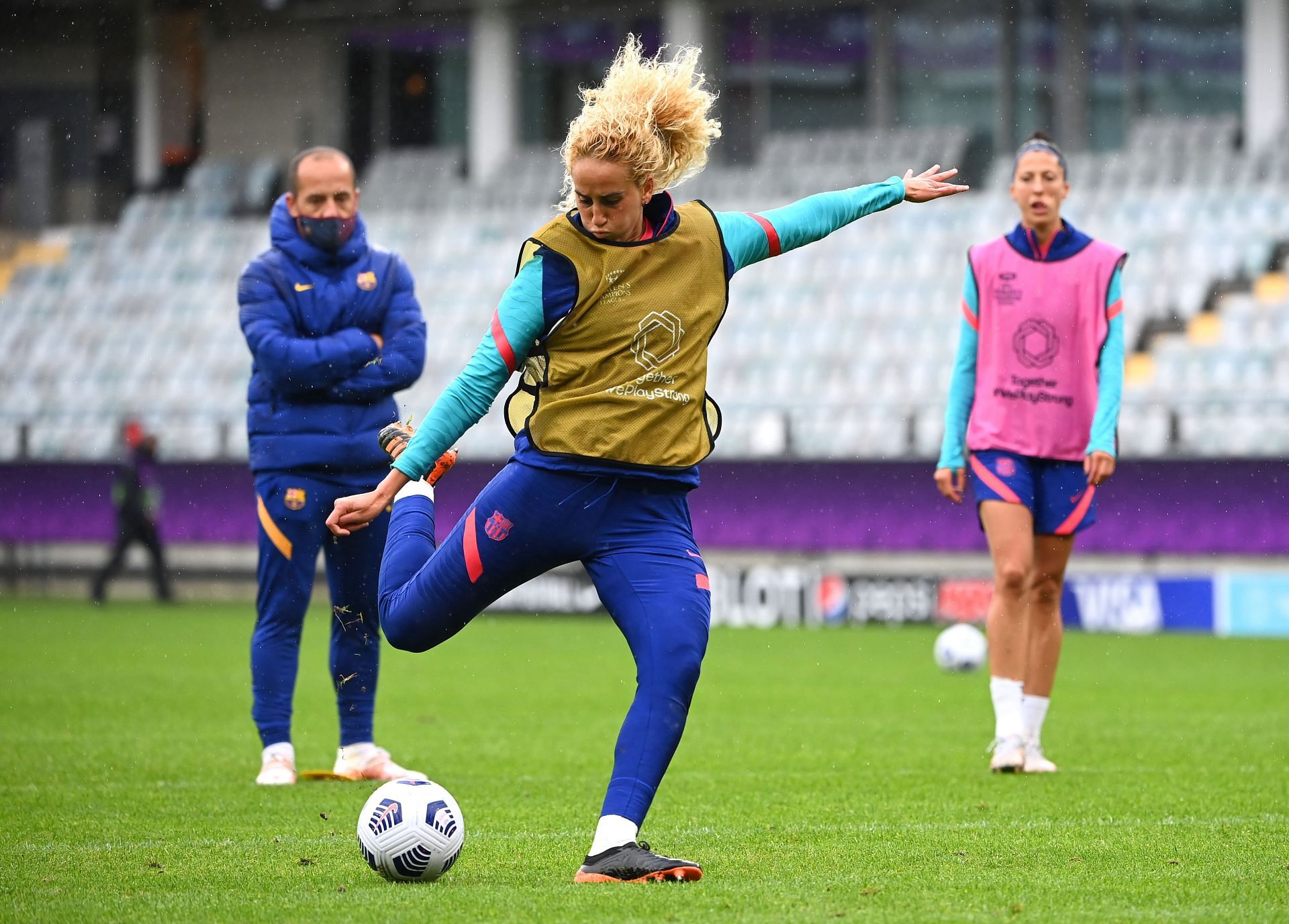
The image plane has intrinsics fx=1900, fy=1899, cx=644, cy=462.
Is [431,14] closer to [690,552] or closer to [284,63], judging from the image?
[284,63]

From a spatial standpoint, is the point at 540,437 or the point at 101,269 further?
the point at 101,269

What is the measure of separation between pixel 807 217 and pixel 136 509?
17.1 metres

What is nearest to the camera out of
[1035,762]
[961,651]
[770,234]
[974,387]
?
[770,234]

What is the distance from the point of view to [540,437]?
5.03 m

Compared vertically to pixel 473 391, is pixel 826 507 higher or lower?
lower

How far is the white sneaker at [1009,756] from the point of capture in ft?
24.6

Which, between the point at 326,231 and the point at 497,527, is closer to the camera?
the point at 497,527

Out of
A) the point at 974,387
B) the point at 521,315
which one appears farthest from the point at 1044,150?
the point at 521,315

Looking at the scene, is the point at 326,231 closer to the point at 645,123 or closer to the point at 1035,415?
the point at 645,123

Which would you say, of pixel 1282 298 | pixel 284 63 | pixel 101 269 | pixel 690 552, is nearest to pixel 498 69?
pixel 284 63

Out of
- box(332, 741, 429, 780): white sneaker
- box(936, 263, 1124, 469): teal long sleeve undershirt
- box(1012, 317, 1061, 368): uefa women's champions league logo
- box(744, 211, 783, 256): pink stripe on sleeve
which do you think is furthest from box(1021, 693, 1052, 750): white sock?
box(744, 211, 783, 256): pink stripe on sleeve

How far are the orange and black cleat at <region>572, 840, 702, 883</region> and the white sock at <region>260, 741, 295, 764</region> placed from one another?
8.78 feet

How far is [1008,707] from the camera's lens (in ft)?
25.1

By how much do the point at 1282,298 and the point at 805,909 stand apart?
1707 centimetres
